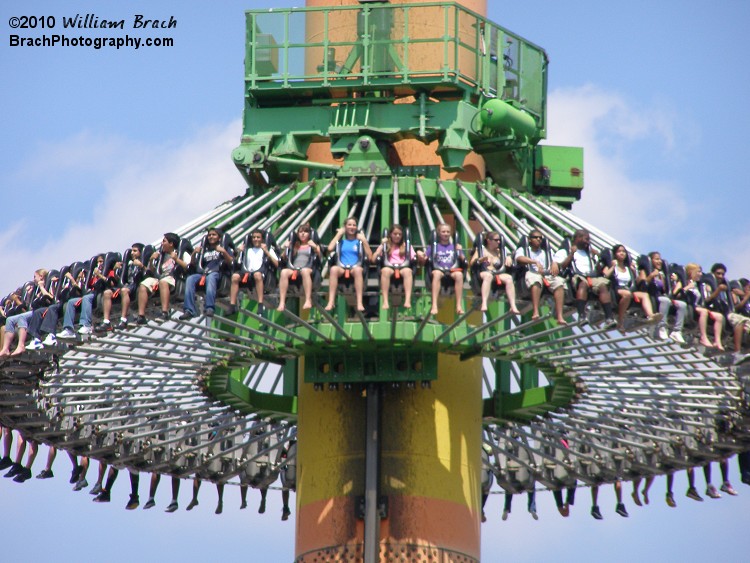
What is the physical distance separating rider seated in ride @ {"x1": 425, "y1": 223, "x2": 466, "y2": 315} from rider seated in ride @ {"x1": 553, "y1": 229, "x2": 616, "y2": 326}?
2562 mm

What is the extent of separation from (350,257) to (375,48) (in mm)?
9287

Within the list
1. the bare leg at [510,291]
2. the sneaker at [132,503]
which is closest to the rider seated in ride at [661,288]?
the bare leg at [510,291]

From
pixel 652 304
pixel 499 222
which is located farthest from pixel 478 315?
pixel 652 304

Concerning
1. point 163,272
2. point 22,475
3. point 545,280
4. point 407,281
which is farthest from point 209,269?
point 22,475

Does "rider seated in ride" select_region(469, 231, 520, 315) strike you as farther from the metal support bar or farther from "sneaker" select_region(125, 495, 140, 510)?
"sneaker" select_region(125, 495, 140, 510)

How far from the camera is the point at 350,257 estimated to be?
61.9 m

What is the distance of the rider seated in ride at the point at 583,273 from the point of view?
202 ft

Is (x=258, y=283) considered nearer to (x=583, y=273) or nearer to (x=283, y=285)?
(x=283, y=285)

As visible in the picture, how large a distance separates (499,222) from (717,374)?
7.94m

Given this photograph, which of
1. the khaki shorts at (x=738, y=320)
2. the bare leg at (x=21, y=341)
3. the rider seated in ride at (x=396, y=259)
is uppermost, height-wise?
the rider seated in ride at (x=396, y=259)

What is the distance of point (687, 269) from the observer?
64250 mm

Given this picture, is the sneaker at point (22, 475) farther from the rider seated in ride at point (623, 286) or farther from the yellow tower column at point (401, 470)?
the rider seated in ride at point (623, 286)

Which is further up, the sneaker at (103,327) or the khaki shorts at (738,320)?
the khaki shorts at (738,320)

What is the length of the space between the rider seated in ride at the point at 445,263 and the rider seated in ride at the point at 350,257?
1699mm
